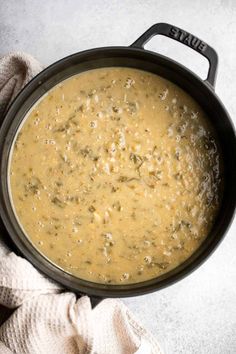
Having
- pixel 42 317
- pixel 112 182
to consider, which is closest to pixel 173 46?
pixel 112 182

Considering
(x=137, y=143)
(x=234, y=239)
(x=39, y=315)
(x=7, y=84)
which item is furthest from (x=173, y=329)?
(x=7, y=84)

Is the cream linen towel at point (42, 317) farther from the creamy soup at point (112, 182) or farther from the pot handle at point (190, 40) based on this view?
the pot handle at point (190, 40)

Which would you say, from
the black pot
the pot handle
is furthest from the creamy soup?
the pot handle

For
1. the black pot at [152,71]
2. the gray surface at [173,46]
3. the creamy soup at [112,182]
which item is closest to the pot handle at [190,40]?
the black pot at [152,71]

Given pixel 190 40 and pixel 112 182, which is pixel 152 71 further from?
pixel 112 182

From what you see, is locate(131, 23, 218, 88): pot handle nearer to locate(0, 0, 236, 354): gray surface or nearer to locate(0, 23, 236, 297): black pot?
locate(0, 23, 236, 297): black pot

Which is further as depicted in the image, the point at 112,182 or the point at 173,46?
the point at 173,46

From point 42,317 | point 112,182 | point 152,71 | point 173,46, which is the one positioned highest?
point 173,46
